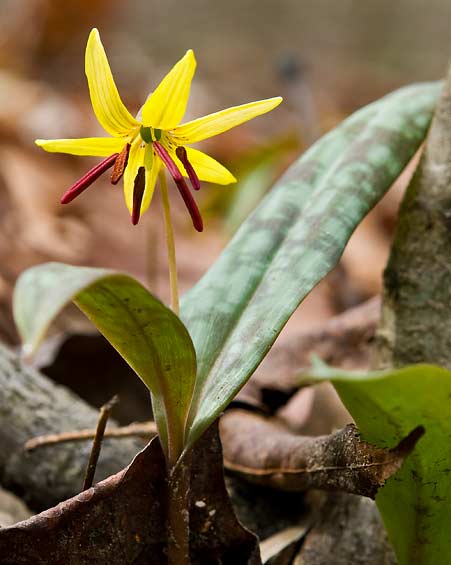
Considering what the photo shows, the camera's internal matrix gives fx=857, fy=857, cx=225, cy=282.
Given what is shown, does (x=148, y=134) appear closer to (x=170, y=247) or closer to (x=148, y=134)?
(x=148, y=134)

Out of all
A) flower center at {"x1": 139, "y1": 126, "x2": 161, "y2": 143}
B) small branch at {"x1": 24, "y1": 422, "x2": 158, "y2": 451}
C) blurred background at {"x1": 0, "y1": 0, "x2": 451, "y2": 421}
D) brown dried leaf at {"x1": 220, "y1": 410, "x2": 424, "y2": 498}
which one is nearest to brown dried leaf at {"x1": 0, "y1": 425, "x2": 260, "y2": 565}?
brown dried leaf at {"x1": 220, "y1": 410, "x2": 424, "y2": 498}

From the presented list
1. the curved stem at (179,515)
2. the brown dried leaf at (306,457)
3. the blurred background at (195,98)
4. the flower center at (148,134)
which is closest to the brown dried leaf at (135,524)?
the curved stem at (179,515)

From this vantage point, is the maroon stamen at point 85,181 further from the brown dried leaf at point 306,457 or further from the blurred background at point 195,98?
the blurred background at point 195,98

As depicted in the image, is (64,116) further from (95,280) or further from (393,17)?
(393,17)

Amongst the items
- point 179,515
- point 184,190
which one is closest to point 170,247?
point 184,190

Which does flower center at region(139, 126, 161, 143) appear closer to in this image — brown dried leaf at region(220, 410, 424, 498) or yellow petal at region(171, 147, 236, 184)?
yellow petal at region(171, 147, 236, 184)

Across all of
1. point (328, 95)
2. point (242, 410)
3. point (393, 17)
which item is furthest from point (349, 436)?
point (393, 17)
